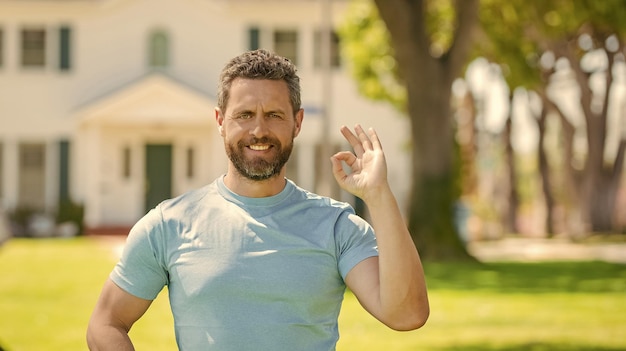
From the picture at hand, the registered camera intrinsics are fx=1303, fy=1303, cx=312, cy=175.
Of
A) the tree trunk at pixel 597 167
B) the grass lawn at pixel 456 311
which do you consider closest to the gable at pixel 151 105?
the grass lawn at pixel 456 311

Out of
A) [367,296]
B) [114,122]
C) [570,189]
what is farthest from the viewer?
[570,189]

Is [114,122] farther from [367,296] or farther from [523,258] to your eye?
[367,296]

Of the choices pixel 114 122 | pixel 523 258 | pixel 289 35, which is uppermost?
pixel 289 35

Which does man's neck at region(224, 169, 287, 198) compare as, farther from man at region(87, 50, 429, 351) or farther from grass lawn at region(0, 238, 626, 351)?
grass lawn at region(0, 238, 626, 351)

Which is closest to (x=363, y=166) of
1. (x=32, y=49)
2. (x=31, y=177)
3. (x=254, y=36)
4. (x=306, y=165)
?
(x=306, y=165)

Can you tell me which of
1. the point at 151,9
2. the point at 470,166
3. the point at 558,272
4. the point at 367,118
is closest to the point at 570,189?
the point at 470,166

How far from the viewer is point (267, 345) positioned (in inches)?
159

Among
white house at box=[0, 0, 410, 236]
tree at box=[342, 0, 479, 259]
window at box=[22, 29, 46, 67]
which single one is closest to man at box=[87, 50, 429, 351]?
tree at box=[342, 0, 479, 259]

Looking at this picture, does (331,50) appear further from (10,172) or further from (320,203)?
(320,203)

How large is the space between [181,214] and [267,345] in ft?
1.70

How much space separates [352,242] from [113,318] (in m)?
0.80

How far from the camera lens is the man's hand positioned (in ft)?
12.9

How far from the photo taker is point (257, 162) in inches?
163

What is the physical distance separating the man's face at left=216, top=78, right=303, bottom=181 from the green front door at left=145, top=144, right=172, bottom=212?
1282 inches
